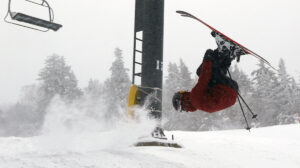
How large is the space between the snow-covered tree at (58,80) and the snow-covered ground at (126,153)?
2702 cm

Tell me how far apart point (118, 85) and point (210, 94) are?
32.3 meters

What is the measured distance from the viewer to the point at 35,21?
24.2ft

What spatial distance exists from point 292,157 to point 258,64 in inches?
1520

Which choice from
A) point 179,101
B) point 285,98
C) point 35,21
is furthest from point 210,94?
point 285,98

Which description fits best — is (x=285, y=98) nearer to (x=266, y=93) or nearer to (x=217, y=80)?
(x=266, y=93)

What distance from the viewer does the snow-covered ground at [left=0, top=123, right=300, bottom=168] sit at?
529cm

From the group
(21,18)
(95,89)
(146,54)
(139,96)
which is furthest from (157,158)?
(95,89)

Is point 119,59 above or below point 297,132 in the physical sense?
above

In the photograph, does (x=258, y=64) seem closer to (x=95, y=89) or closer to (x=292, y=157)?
(x=95, y=89)

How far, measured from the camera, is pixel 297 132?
15.0 m

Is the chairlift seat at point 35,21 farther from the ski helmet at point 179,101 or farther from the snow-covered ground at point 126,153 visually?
the ski helmet at point 179,101

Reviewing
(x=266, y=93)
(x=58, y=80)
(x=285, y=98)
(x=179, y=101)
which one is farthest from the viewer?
(x=266, y=93)

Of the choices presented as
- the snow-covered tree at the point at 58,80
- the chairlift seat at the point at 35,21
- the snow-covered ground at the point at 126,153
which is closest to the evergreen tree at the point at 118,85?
the snow-covered tree at the point at 58,80

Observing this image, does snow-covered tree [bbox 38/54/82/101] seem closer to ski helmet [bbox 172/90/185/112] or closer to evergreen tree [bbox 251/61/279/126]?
evergreen tree [bbox 251/61/279/126]
